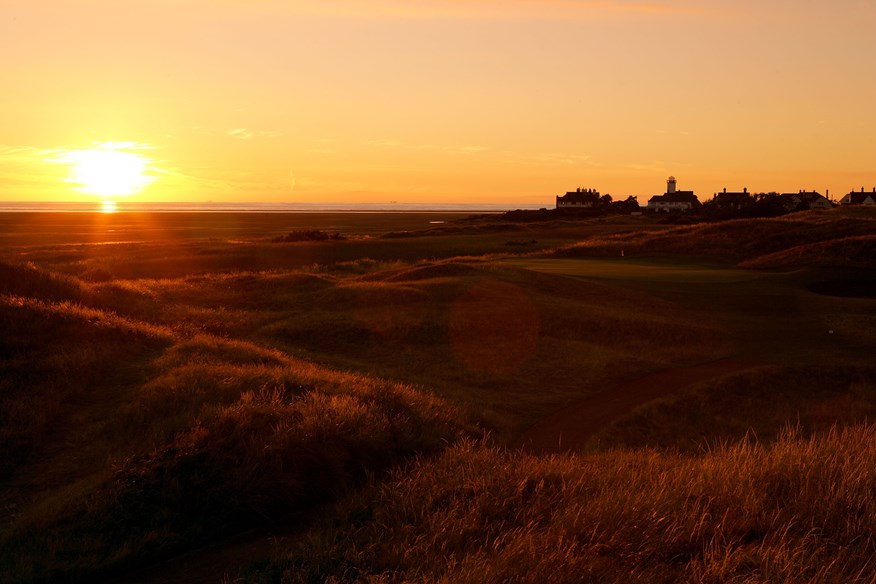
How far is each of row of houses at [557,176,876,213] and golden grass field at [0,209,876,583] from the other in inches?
5151

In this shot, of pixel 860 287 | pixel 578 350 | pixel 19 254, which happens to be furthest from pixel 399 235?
pixel 578 350

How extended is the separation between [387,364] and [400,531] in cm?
1378

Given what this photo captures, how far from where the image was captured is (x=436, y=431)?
12.5 m

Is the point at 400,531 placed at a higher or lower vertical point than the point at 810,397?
higher

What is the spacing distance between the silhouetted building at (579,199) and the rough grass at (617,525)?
588 feet

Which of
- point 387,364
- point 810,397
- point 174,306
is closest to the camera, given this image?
point 810,397

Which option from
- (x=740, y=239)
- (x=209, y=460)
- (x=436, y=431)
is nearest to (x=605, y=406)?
(x=436, y=431)

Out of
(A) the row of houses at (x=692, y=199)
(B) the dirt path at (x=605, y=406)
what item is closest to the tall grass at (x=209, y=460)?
(B) the dirt path at (x=605, y=406)

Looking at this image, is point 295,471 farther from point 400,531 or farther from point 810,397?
point 810,397

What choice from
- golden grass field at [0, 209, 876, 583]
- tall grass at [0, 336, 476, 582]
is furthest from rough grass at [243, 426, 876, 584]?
tall grass at [0, 336, 476, 582]

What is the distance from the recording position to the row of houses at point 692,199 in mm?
154250

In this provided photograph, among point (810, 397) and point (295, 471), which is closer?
point (295, 471)

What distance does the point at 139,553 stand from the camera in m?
8.15

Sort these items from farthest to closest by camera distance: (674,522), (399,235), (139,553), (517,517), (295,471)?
1. (399,235)
2. (295,471)
3. (139,553)
4. (517,517)
5. (674,522)
